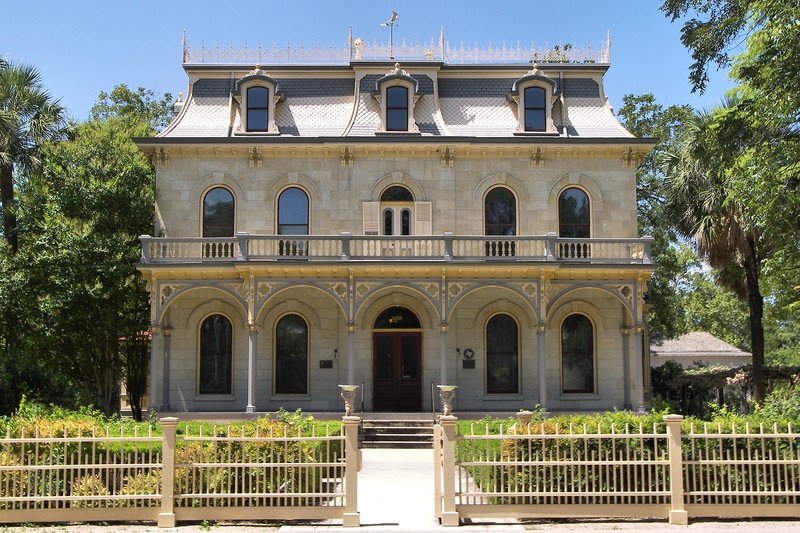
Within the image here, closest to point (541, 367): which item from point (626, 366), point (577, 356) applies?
point (577, 356)

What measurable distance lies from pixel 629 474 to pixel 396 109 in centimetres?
1769

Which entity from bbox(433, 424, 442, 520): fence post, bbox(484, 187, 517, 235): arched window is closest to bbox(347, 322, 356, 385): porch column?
bbox(484, 187, 517, 235): arched window

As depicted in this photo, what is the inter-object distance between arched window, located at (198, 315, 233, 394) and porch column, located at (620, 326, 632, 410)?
12.1 m

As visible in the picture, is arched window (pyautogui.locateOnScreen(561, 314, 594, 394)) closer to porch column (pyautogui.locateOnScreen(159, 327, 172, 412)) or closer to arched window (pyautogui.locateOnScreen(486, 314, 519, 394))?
arched window (pyautogui.locateOnScreen(486, 314, 519, 394))

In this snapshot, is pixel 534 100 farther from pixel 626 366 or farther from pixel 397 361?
pixel 397 361

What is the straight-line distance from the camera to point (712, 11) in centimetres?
1859

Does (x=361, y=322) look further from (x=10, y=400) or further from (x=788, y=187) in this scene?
(x=788, y=187)

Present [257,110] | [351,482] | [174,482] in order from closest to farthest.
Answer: [351,482]
[174,482]
[257,110]

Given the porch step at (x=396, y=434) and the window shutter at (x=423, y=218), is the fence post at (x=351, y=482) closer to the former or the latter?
the porch step at (x=396, y=434)

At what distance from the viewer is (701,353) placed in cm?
5275

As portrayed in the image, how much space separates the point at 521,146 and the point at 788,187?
869cm

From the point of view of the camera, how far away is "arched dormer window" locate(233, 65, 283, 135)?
27688 mm

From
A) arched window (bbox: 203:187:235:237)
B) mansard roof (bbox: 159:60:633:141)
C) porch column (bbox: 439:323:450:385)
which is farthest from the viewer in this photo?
mansard roof (bbox: 159:60:633:141)

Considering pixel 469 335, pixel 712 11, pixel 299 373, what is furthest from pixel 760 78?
pixel 299 373
